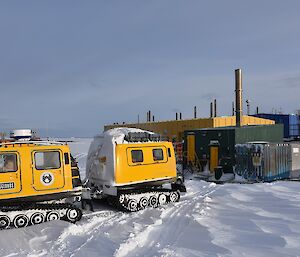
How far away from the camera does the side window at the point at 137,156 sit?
461 inches

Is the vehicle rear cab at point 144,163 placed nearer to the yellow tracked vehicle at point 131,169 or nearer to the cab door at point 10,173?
the yellow tracked vehicle at point 131,169

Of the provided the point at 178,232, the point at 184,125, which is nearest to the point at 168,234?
the point at 178,232

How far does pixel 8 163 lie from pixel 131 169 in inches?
155

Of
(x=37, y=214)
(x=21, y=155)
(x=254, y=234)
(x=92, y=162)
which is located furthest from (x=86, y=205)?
(x=254, y=234)

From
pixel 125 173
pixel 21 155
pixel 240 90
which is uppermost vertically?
pixel 240 90

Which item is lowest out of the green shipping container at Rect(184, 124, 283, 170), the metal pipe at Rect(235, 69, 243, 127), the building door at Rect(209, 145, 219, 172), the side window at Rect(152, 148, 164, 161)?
the building door at Rect(209, 145, 219, 172)

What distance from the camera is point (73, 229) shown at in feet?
29.0

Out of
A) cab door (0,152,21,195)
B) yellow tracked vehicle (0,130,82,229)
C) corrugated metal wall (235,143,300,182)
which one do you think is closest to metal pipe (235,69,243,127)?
corrugated metal wall (235,143,300,182)

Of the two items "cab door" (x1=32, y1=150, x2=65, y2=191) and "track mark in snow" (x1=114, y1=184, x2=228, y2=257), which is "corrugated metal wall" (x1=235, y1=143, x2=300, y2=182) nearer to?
"track mark in snow" (x1=114, y1=184, x2=228, y2=257)

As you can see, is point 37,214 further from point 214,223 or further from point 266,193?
point 266,193

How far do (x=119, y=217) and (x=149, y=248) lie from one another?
328 cm

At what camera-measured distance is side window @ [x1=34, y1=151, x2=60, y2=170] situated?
9.90 meters

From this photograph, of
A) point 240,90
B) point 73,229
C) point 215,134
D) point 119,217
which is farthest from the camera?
point 240,90

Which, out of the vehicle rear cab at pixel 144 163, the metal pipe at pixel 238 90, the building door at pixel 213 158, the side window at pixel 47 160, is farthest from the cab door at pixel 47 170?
the metal pipe at pixel 238 90
